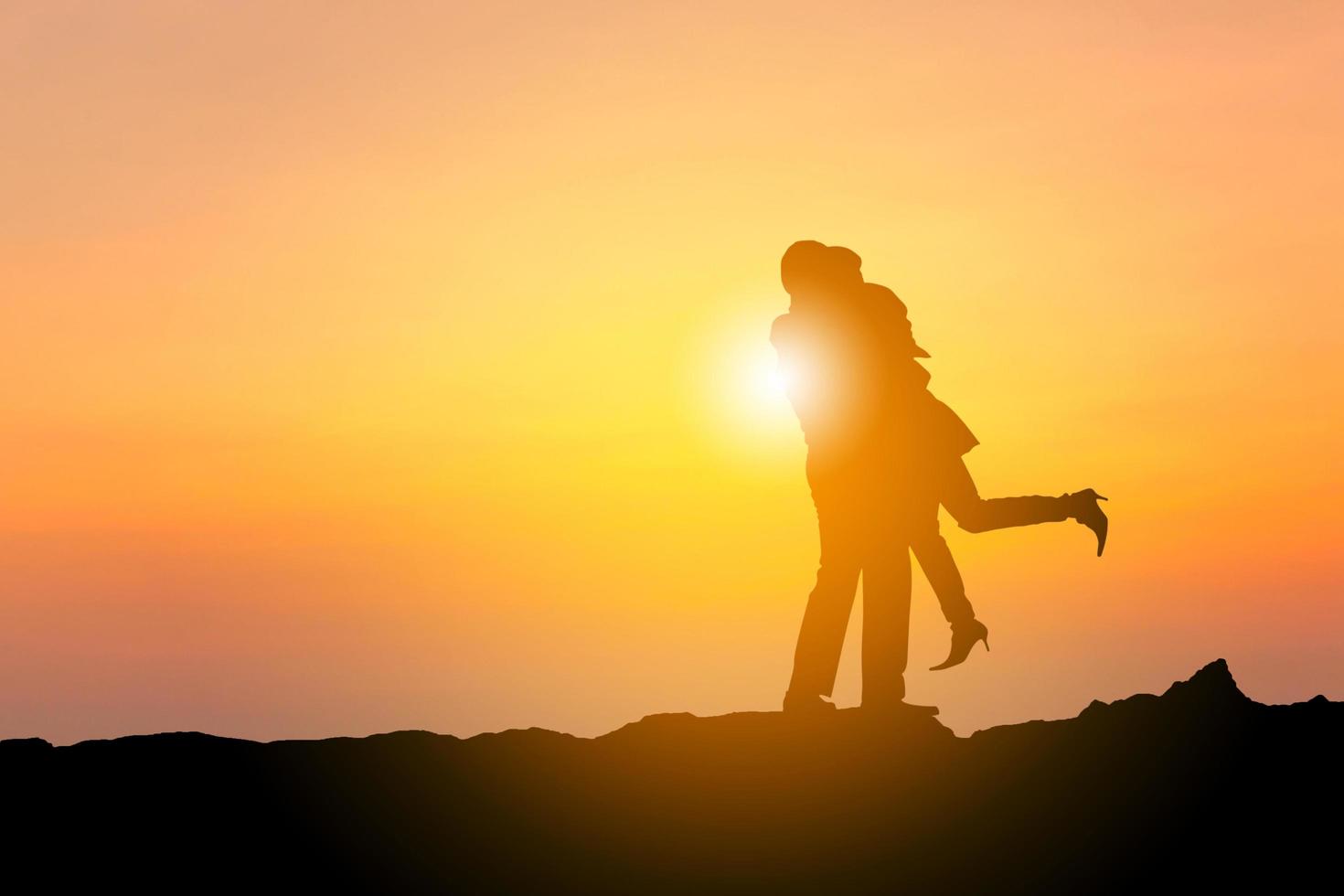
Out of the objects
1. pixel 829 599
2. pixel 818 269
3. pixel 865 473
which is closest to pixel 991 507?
pixel 865 473

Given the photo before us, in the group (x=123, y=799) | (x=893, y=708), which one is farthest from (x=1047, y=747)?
(x=123, y=799)

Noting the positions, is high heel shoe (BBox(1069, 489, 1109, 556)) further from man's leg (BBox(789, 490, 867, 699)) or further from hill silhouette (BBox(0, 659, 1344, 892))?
man's leg (BBox(789, 490, 867, 699))

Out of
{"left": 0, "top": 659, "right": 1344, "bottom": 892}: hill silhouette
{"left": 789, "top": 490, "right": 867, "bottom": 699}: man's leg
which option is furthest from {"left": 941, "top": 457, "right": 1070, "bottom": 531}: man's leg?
{"left": 0, "top": 659, "right": 1344, "bottom": 892}: hill silhouette

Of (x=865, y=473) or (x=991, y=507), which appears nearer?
(x=865, y=473)

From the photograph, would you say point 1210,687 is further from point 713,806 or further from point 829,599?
point 713,806

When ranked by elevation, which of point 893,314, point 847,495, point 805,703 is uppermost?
point 893,314

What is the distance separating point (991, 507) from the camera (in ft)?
48.6

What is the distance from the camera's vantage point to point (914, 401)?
1468 cm

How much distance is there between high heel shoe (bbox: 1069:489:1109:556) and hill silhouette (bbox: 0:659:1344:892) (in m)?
1.43

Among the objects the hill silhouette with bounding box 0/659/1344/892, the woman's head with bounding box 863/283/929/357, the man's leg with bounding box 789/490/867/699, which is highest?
the woman's head with bounding box 863/283/929/357

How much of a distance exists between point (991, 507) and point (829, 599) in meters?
1.63

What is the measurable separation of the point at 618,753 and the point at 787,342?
3685mm

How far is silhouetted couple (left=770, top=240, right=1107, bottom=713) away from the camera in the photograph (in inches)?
567

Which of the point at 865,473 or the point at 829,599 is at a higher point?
the point at 865,473
